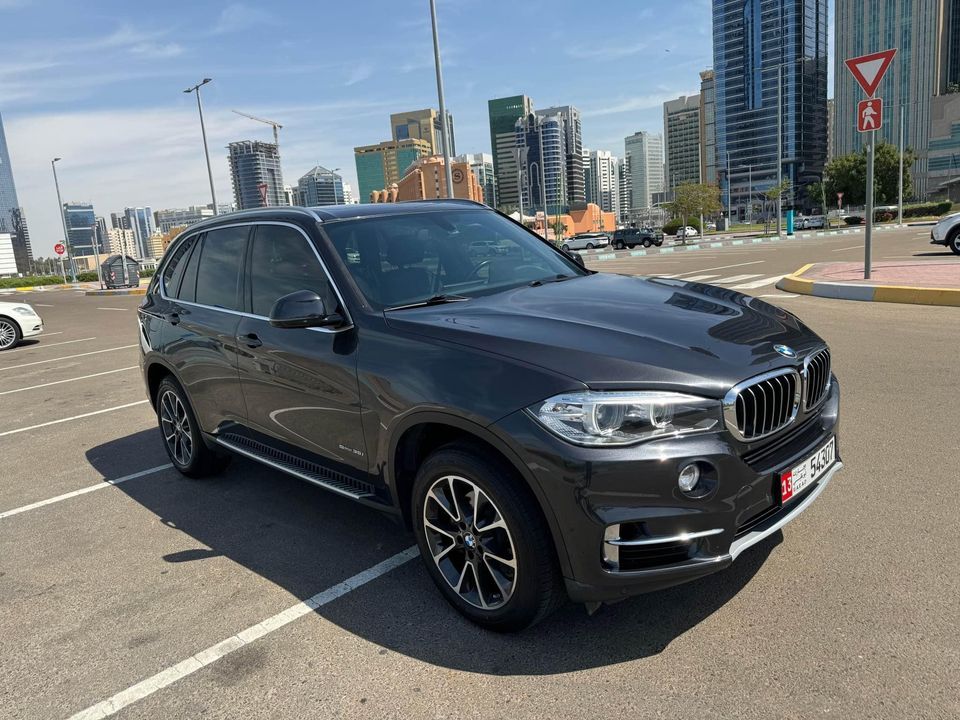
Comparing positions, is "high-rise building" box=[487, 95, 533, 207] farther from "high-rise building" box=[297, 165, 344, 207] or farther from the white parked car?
the white parked car

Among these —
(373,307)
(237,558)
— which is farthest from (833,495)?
(237,558)

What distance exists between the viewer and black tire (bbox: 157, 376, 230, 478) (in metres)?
4.94

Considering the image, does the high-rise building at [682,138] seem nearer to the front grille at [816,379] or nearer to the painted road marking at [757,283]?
the painted road marking at [757,283]

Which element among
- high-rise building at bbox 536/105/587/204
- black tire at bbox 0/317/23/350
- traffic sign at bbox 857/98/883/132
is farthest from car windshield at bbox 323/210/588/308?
high-rise building at bbox 536/105/587/204

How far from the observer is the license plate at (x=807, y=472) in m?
2.69

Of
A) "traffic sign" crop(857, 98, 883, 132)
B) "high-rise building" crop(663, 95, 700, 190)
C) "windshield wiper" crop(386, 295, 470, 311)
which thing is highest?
"high-rise building" crop(663, 95, 700, 190)

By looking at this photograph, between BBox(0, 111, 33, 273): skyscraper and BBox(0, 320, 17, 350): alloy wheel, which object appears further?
BBox(0, 111, 33, 273): skyscraper

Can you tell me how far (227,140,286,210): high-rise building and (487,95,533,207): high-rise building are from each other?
70286mm

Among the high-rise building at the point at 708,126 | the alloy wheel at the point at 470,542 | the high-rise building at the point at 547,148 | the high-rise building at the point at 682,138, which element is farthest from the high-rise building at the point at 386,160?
the high-rise building at the point at 682,138

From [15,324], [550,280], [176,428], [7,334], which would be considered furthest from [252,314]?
[7,334]

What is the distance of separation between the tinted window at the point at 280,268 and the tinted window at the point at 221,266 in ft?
0.67

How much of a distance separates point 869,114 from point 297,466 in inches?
449

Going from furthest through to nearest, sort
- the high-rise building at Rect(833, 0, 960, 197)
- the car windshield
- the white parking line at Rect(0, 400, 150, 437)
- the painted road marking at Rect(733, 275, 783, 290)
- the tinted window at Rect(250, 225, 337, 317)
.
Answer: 1. the high-rise building at Rect(833, 0, 960, 197)
2. the painted road marking at Rect(733, 275, 783, 290)
3. the white parking line at Rect(0, 400, 150, 437)
4. the tinted window at Rect(250, 225, 337, 317)
5. the car windshield

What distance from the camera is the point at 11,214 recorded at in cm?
15088
